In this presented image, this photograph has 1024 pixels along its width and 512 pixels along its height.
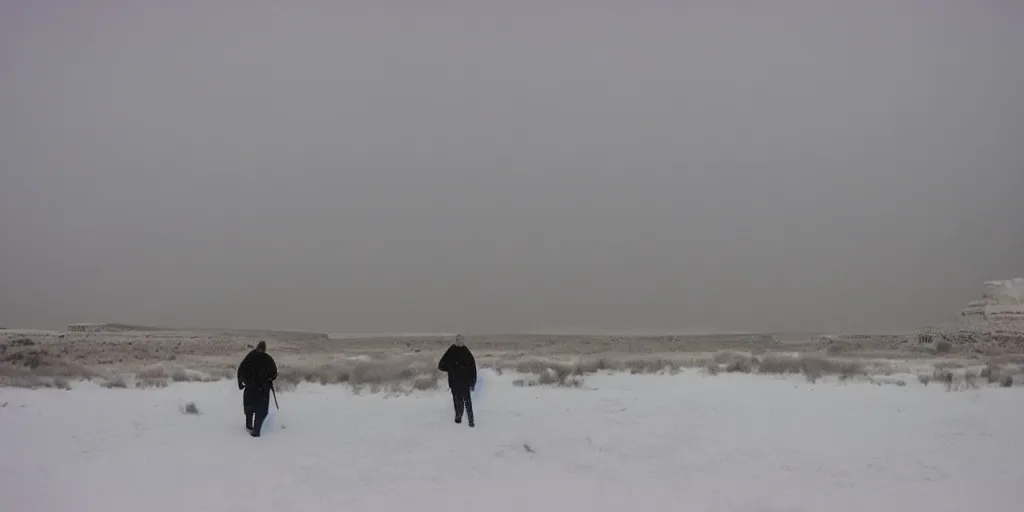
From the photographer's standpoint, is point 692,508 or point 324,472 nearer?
point 692,508

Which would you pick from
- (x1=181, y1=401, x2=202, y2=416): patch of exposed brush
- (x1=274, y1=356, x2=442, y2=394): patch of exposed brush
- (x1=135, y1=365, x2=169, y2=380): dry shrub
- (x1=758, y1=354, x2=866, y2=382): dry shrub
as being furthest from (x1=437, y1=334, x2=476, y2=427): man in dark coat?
(x1=135, y1=365, x2=169, y2=380): dry shrub

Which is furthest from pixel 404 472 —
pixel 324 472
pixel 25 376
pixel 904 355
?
pixel 904 355

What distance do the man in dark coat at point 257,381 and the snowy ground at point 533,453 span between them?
0.45 metres

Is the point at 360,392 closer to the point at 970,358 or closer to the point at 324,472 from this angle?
the point at 324,472

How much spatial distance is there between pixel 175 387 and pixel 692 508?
1670cm

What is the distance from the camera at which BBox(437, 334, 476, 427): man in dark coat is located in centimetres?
1479

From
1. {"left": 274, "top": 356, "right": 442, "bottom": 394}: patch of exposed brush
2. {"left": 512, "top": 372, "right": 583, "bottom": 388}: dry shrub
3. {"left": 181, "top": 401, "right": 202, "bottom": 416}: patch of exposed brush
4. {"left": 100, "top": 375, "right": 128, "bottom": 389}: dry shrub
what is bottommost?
{"left": 512, "top": 372, "right": 583, "bottom": 388}: dry shrub

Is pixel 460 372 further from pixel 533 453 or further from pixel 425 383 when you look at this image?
pixel 425 383

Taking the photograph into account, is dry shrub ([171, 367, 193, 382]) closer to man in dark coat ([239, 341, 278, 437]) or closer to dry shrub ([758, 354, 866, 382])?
man in dark coat ([239, 341, 278, 437])

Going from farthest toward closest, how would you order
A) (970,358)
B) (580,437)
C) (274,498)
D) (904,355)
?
(904,355) → (970,358) → (580,437) → (274,498)

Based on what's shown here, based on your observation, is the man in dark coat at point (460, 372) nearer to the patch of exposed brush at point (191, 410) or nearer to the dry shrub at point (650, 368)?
the patch of exposed brush at point (191, 410)

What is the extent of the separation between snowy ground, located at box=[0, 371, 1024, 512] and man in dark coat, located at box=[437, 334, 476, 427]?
1.83 ft

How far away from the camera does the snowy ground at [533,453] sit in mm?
10641

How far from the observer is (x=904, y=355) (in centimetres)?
3697
